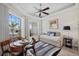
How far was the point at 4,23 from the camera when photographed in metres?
2.07

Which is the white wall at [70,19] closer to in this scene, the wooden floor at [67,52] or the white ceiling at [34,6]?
the white ceiling at [34,6]

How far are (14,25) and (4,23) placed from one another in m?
0.22

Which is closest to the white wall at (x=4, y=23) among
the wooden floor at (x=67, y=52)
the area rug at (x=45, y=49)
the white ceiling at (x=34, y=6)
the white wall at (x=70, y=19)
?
the white ceiling at (x=34, y=6)

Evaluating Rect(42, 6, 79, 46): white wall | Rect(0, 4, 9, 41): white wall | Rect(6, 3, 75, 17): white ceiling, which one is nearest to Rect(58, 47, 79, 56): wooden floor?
Rect(42, 6, 79, 46): white wall

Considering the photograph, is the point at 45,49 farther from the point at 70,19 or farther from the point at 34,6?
the point at 34,6

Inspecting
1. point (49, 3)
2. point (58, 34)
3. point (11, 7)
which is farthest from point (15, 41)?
point (49, 3)

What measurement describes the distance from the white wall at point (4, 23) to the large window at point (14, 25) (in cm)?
8

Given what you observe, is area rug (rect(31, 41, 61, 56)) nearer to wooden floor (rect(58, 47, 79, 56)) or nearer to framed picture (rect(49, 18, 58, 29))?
wooden floor (rect(58, 47, 79, 56))

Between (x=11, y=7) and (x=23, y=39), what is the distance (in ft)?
2.47

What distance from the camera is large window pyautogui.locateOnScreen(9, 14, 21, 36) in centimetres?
211

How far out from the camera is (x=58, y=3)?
82.0 inches

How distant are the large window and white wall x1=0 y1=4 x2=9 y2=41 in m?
0.08

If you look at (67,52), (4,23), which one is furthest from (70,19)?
(4,23)

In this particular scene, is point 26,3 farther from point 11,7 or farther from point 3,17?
point 3,17
